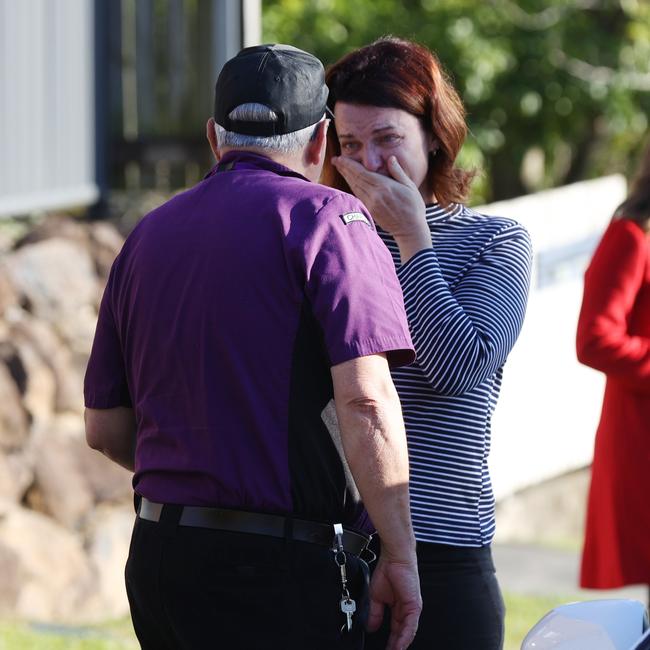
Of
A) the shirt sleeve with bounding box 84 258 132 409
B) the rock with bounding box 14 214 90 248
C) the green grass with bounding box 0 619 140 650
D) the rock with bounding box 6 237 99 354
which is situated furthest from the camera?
the rock with bounding box 14 214 90 248

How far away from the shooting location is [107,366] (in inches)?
96.0

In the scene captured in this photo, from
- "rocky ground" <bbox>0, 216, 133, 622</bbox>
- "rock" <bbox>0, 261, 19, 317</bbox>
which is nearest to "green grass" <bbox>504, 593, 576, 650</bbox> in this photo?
"rocky ground" <bbox>0, 216, 133, 622</bbox>

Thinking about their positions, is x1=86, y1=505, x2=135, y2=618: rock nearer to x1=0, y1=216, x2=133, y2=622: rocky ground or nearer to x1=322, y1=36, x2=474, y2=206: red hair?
x1=0, y1=216, x2=133, y2=622: rocky ground

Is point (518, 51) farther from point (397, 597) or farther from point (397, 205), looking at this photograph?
point (397, 597)

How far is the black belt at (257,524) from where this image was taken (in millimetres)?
2145

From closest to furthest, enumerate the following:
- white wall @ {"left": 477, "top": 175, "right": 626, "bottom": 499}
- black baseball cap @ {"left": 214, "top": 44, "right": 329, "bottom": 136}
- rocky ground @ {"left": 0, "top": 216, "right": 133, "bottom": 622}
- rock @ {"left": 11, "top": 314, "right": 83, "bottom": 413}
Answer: black baseball cap @ {"left": 214, "top": 44, "right": 329, "bottom": 136} < rocky ground @ {"left": 0, "top": 216, "right": 133, "bottom": 622} < rock @ {"left": 11, "top": 314, "right": 83, "bottom": 413} < white wall @ {"left": 477, "top": 175, "right": 626, "bottom": 499}

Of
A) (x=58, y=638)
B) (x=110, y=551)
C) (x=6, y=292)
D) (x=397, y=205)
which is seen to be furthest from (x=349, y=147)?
(x=6, y=292)

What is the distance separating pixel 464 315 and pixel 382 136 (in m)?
0.46

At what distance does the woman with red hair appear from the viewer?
2514 millimetres

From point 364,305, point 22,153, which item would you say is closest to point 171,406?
point 364,305

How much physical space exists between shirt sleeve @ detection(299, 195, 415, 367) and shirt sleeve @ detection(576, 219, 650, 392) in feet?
6.05

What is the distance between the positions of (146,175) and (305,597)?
7619 mm

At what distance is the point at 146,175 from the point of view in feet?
31.1

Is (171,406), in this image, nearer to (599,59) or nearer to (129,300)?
(129,300)
